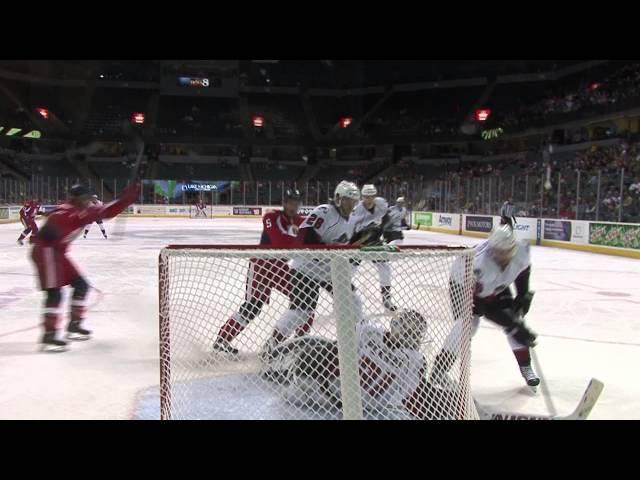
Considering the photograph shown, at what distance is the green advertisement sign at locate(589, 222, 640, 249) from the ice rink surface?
481 centimetres

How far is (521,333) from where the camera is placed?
3.78 m

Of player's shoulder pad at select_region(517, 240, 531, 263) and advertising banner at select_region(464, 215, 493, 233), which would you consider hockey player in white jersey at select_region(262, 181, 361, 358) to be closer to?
player's shoulder pad at select_region(517, 240, 531, 263)

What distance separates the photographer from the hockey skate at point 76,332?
4930 millimetres

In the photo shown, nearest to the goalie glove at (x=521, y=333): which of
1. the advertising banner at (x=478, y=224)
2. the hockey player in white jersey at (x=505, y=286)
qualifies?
the hockey player in white jersey at (x=505, y=286)

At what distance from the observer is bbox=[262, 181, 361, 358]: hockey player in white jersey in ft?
9.20

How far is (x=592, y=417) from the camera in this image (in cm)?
319

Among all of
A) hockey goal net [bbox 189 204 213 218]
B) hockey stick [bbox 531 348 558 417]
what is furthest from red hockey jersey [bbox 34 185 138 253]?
hockey goal net [bbox 189 204 213 218]

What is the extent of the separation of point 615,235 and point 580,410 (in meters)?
12.1

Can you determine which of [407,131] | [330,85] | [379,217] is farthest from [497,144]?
[379,217]

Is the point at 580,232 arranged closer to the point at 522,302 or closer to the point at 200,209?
the point at 522,302

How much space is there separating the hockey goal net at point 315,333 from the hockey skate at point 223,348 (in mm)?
11

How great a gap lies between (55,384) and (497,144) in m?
31.9

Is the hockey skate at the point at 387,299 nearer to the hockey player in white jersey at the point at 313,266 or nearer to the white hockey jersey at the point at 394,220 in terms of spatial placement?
the hockey player in white jersey at the point at 313,266
